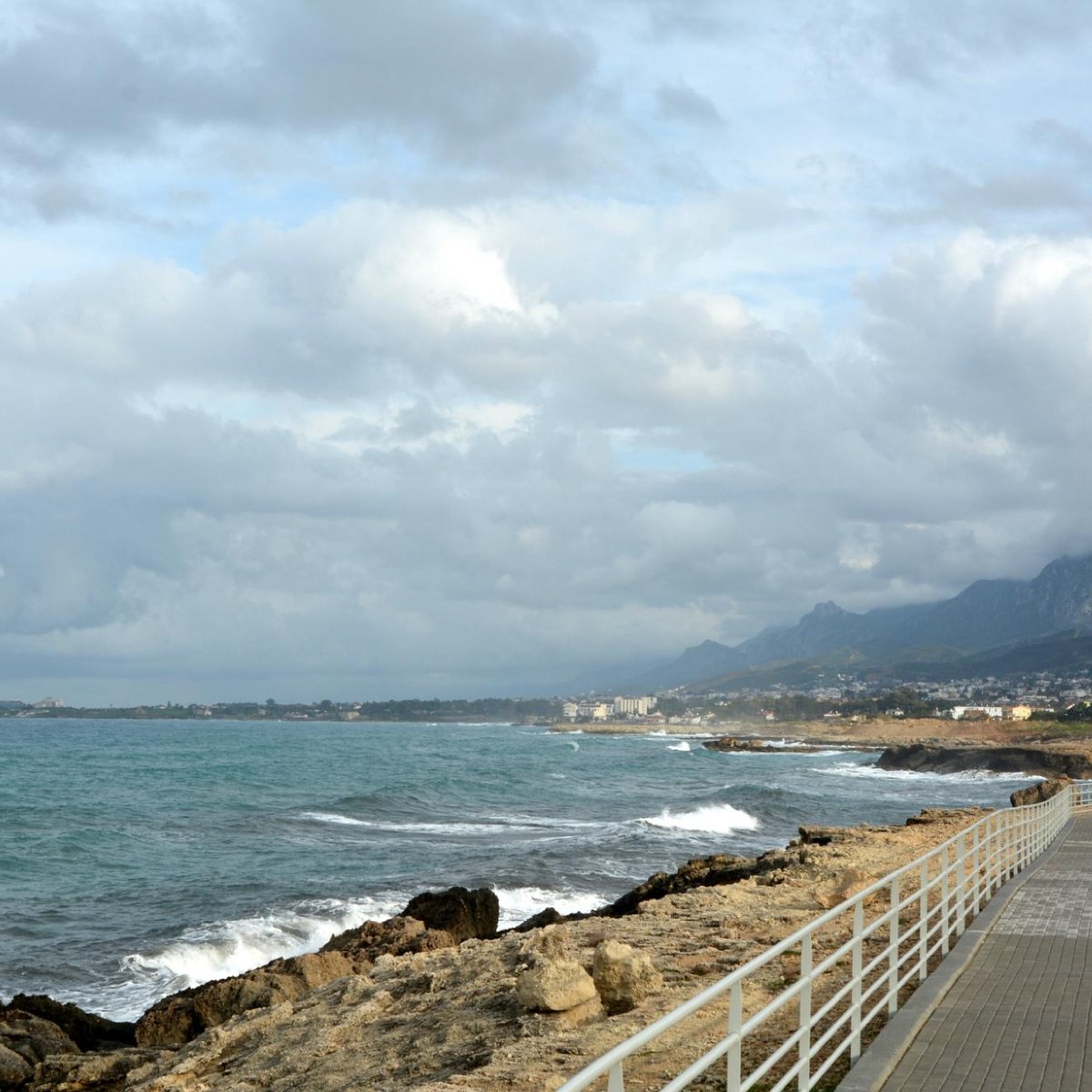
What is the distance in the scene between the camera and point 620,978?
870 cm

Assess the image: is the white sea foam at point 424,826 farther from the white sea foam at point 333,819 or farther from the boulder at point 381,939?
the boulder at point 381,939

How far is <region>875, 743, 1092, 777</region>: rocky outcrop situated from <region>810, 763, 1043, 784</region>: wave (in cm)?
86

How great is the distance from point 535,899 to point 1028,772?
210ft

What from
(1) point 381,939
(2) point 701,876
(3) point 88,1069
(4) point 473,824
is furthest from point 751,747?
(3) point 88,1069

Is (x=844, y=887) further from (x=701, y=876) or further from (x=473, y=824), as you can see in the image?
(x=473, y=824)

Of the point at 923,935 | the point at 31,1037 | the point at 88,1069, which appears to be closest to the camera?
the point at 923,935

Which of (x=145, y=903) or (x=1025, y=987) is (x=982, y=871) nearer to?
(x=1025, y=987)

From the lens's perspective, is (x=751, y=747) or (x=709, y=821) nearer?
(x=709, y=821)

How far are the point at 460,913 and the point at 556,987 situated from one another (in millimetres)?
8173

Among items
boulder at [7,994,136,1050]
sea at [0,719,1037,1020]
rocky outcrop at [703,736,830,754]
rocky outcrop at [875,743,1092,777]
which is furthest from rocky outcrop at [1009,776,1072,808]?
rocky outcrop at [703,736,830,754]

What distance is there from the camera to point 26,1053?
11.8 metres

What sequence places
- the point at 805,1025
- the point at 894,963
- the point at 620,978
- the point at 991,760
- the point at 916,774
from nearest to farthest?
the point at 805,1025
the point at 894,963
the point at 620,978
the point at 916,774
the point at 991,760

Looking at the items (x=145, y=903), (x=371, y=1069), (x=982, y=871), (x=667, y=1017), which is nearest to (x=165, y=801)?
(x=145, y=903)

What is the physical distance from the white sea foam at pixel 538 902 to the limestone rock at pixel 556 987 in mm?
11717
